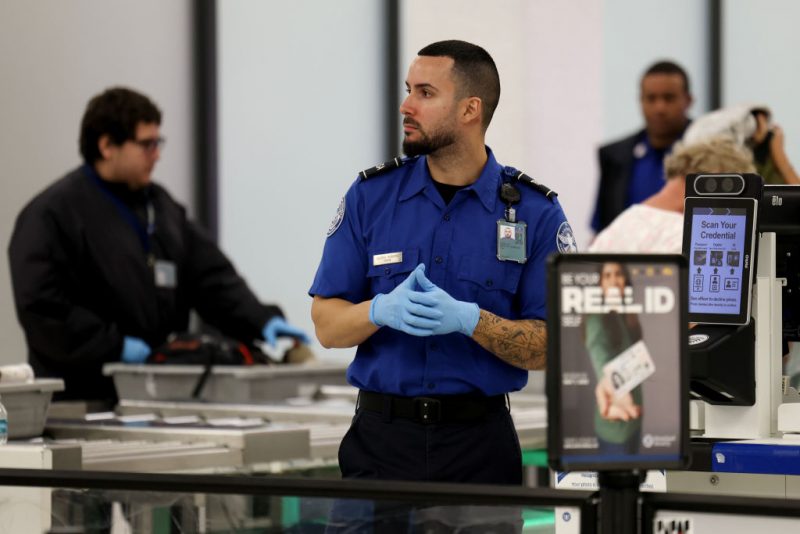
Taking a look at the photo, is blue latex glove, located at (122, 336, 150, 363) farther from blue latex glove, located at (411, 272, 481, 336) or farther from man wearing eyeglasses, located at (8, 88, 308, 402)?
blue latex glove, located at (411, 272, 481, 336)

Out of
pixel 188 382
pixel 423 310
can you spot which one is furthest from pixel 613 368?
pixel 188 382

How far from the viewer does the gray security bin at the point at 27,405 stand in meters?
3.64

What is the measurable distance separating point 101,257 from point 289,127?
2.72m

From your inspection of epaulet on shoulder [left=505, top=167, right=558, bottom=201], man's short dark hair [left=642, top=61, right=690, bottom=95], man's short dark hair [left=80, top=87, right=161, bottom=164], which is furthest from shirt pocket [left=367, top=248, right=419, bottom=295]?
man's short dark hair [left=642, top=61, right=690, bottom=95]

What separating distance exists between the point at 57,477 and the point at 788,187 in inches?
58.3

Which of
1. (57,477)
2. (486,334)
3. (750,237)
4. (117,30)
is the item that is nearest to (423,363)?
(486,334)

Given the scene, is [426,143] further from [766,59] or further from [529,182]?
[766,59]

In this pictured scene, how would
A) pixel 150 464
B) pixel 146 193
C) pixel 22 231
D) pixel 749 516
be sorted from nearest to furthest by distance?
pixel 749 516
pixel 150 464
pixel 22 231
pixel 146 193

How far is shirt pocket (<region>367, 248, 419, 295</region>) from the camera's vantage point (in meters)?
2.78

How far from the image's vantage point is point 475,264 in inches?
109

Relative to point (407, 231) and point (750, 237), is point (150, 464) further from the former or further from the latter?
point (750, 237)

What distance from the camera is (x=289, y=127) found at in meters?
7.54

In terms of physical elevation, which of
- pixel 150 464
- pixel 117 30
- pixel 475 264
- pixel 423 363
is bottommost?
pixel 150 464

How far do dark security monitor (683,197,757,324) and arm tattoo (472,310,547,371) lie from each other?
291 mm
